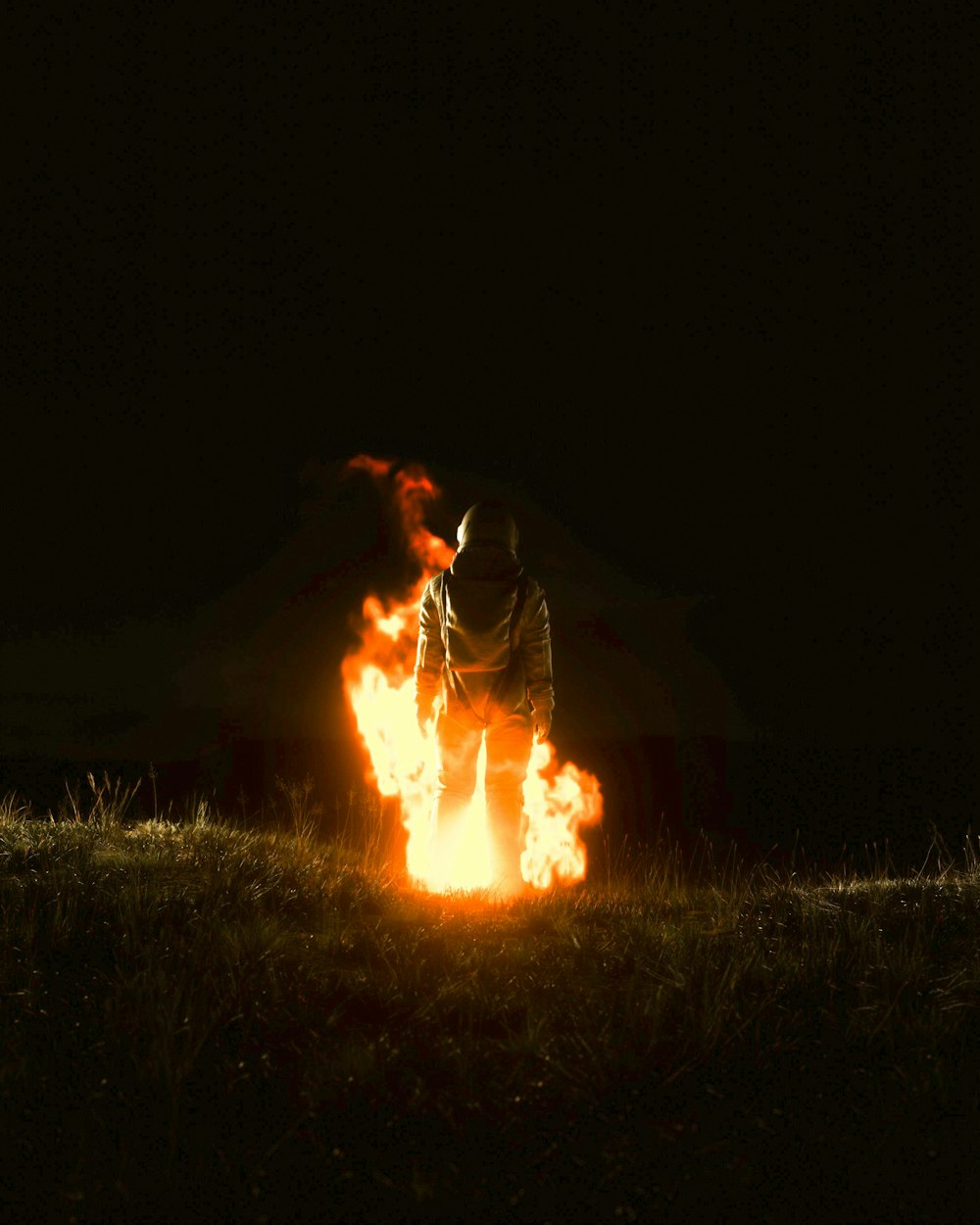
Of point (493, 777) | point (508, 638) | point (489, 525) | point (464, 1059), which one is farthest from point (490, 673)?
point (464, 1059)

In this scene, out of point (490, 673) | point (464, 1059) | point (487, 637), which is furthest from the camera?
point (490, 673)

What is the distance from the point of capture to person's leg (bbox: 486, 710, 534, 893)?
6.29 m

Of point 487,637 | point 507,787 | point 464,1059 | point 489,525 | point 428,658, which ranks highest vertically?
point 489,525

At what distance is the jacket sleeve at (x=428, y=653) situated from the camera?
256 inches

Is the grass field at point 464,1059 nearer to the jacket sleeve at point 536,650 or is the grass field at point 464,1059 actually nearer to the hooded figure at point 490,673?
the hooded figure at point 490,673

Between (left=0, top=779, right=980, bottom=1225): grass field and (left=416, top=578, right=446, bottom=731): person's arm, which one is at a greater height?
(left=416, top=578, right=446, bottom=731): person's arm

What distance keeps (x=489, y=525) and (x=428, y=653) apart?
3.65 ft

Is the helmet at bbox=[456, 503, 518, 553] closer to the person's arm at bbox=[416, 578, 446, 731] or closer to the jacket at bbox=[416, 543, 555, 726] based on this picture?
the jacket at bbox=[416, 543, 555, 726]

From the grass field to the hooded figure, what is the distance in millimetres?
1838

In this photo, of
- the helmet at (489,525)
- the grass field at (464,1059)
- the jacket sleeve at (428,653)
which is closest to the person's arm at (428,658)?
the jacket sleeve at (428,653)

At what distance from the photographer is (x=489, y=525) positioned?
20.6ft

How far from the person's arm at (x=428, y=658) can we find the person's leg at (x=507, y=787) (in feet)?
1.78

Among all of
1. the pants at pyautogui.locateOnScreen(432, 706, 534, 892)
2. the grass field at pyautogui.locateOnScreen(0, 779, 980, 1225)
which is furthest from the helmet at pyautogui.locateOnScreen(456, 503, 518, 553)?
the grass field at pyautogui.locateOnScreen(0, 779, 980, 1225)

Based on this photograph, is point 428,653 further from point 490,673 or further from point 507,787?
point 507,787
